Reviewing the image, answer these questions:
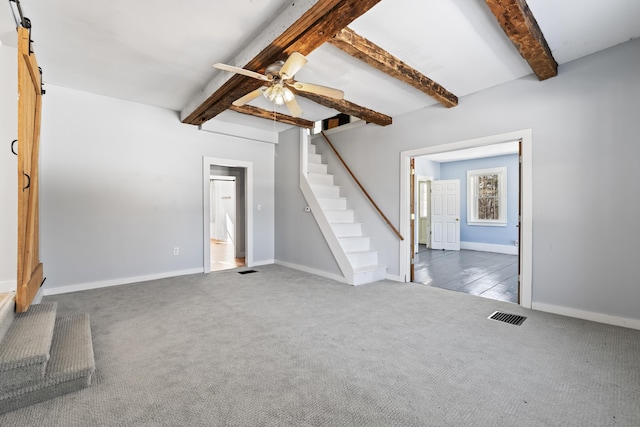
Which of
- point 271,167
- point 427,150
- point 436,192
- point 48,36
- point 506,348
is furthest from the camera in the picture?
point 436,192

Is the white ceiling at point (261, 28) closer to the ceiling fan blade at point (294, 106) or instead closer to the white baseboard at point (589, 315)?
the ceiling fan blade at point (294, 106)

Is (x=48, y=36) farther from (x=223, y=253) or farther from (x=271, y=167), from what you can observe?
(x=223, y=253)

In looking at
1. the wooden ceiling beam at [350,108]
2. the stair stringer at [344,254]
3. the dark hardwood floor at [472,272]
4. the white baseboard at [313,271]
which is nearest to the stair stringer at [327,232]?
the stair stringer at [344,254]

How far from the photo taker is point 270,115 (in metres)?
4.83

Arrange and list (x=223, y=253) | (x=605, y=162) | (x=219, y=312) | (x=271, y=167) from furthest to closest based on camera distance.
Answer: (x=223, y=253), (x=271, y=167), (x=219, y=312), (x=605, y=162)

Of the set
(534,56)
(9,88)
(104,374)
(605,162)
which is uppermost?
(534,56)

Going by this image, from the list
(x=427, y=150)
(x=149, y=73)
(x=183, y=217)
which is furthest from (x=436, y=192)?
(x=149, y=73)

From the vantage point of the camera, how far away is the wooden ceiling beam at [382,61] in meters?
2.56

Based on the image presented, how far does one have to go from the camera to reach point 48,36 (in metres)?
2.73

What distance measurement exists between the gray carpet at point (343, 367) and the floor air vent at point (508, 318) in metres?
0.09

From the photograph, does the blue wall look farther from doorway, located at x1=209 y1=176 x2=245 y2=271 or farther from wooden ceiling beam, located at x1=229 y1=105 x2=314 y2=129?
doorway, located at x1=209 y1=176 x2=245 y2=271

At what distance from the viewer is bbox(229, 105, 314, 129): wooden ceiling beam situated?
4.52 meters

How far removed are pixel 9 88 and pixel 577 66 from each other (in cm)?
586

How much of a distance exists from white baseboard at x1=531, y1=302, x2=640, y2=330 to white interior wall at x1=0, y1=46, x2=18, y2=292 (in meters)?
5.61
